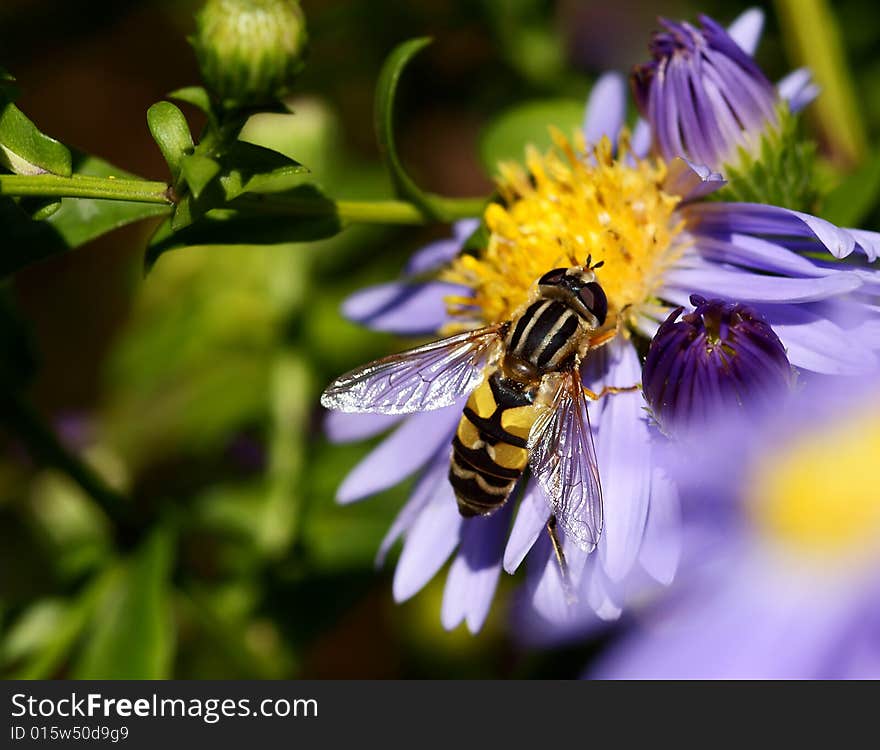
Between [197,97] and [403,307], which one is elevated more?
[197,97]

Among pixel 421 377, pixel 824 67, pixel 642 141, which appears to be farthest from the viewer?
pixel 824 67

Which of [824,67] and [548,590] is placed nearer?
[548,590]

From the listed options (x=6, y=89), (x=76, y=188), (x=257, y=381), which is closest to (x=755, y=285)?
(x=76, y=188)

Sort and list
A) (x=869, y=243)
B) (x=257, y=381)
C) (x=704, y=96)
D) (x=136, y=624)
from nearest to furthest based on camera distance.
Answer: (x=869, y=243) → (x=704, y=96) → (x=136, y=624) → (x=257, y=381)

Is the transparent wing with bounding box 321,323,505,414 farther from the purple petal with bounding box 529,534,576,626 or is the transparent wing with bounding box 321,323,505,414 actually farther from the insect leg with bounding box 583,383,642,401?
the purple petal with bounding box 529,534,576,626

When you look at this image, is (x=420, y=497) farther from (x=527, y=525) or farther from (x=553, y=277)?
(x=553, y=277)

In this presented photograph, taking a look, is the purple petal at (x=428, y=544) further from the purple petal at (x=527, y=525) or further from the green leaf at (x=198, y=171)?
the green leaf at (x=198, y=171)

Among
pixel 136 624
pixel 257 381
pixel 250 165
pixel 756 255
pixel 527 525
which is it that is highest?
pixel 250 165
